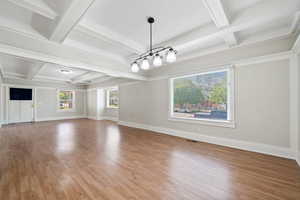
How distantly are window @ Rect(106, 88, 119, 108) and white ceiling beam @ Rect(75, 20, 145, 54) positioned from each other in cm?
508

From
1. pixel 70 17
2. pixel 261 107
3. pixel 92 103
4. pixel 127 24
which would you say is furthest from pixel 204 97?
pixel 92 103

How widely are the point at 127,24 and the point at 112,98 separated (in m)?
6.38

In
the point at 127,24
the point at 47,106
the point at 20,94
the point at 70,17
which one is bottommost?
the point at 47,106

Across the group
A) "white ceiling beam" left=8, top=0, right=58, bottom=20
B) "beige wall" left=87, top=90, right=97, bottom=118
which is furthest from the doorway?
"white ceiling beam" left=8, top=0, right=58, bottom=20

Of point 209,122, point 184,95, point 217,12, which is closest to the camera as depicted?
point 217,12

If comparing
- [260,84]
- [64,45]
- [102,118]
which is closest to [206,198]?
[260,84]

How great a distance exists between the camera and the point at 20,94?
23.8ft

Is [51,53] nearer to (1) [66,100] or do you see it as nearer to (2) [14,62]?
(2) [14,62]

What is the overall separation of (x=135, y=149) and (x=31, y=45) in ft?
10.7

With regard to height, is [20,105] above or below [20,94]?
below

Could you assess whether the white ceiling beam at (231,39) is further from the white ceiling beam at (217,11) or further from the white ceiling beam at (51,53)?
the white ceiling beam at (51,53)

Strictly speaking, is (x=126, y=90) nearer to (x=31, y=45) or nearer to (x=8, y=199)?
(x=31, y=45)

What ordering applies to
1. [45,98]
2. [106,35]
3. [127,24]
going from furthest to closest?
[45,98] → [106,35] → [127,24]

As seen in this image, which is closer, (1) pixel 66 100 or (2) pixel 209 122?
(2) pixel 209 122
